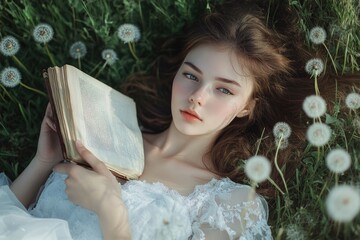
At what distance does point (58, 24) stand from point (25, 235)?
1.09m

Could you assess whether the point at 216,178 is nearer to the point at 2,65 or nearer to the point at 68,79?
the point at 68,79

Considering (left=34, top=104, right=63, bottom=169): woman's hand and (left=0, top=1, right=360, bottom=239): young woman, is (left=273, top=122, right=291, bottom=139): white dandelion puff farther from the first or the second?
(left=34, top=104, right=63, bottom=169): woman's hand

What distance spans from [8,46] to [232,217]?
123 cm

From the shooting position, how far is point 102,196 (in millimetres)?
1996

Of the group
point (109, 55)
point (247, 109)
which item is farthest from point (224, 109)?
point (109, 55)

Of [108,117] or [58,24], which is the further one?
[58,24]

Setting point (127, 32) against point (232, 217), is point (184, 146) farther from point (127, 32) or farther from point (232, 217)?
point (127, 32)

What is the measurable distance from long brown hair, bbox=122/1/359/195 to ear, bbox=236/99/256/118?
2 cm

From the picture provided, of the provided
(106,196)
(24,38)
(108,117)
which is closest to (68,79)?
(108,117)

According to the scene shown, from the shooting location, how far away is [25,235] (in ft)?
6.17

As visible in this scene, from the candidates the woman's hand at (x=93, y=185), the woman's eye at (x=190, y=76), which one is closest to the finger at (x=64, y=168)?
the woman's hand at (x=93, y=185)

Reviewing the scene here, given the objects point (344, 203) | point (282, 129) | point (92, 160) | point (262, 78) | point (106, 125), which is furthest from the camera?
point (282, 129)

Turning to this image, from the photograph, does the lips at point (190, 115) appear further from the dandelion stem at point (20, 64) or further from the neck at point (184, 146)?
the dandelion stem at point (20, 64)

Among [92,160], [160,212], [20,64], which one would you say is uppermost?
[20,64]
